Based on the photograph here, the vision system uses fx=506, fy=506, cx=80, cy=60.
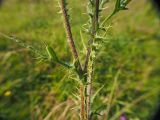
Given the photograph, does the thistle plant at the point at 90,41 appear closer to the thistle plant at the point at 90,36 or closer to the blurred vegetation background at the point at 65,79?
the thistle plant at the point at 90,36

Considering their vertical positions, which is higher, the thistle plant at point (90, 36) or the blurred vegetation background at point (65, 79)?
the thistle plant at point (90, 36)

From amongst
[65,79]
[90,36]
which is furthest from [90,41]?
[65,79]

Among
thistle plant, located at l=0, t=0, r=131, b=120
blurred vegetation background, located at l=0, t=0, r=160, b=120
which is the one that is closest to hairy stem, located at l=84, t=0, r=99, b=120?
thistle plant, located at l=0, t=0, r=131, b=120

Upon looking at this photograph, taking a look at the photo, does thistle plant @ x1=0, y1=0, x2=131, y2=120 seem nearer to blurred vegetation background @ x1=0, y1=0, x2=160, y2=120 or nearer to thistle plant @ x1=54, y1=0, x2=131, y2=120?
thistle plant @ x1=54, y1=0, x2=131, y2=120

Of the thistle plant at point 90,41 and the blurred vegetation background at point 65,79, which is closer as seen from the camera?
the thistle plant at point 90,41

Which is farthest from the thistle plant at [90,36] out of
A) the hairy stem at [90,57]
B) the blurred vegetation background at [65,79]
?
the blurred vegetation background at [65,79]

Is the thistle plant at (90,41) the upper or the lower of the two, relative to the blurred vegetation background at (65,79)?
upper

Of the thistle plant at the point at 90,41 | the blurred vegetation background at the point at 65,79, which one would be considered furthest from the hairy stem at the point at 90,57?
the blurred vegetation background at the point at 65,79

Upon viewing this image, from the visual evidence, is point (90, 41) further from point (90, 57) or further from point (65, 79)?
point (65, 79)

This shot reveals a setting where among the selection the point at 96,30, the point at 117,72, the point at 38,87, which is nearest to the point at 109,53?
the point at 117,72

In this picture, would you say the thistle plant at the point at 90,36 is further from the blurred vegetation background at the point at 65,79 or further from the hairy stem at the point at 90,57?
the blurred vegetation background at the point at 65,79

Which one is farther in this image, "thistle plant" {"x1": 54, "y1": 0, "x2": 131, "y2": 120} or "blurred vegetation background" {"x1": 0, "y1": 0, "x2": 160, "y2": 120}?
"blurred vegetation background" {"x1": 0, "y1": 0, "x2": 160, "y2": 120}
